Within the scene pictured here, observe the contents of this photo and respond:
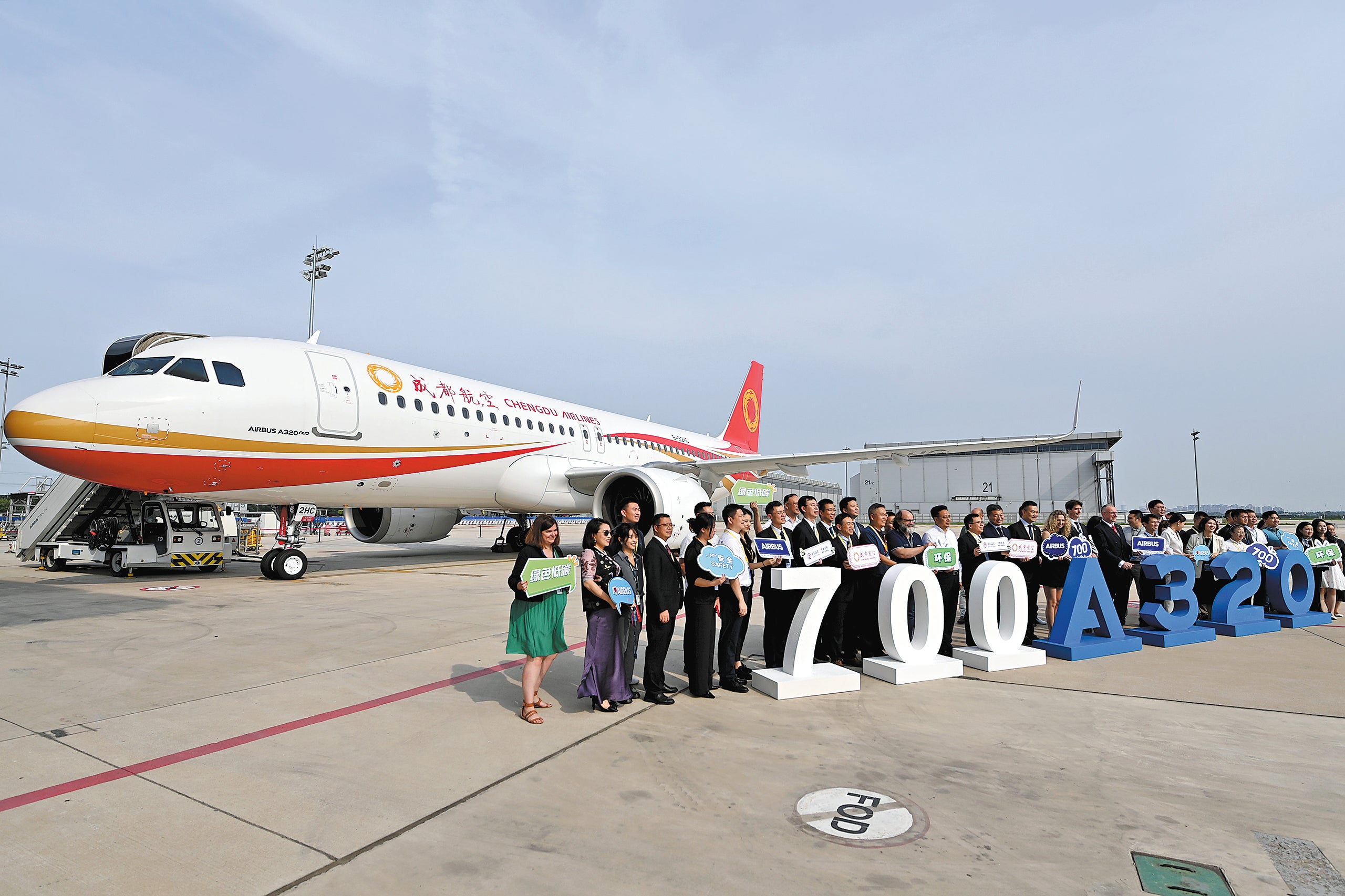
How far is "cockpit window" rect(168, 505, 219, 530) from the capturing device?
12.6 m

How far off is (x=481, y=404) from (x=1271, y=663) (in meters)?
12.2

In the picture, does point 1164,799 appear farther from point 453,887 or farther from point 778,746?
point 453,887

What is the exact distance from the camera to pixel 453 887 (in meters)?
2.44

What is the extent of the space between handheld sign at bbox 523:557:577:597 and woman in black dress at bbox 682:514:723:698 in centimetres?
96

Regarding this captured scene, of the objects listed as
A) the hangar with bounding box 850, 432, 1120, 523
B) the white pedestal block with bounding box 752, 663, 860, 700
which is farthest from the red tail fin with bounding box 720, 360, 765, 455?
the hangar with bounding box 850, 432, 1120, 523

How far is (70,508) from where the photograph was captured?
1351 cm

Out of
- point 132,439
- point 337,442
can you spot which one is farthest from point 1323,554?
point 132,439

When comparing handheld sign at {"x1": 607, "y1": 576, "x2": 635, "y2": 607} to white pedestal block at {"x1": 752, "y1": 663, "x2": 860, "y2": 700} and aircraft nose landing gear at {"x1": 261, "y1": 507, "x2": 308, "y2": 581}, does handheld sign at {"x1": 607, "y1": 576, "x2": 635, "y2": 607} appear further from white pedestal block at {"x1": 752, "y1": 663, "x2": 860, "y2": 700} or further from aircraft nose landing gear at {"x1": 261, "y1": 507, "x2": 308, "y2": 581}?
aircraft nose landing gear at {"x1": 261, "y1": 507, "x2": 308, "y2": 581}

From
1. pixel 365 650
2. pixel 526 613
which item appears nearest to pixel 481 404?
pixel 365 650

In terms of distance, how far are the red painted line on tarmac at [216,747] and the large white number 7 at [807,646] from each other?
7.60 feet

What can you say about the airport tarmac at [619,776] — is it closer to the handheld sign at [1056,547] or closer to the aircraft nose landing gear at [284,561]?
the handheld sign at [1056,547]

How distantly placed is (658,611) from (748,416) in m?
21.1

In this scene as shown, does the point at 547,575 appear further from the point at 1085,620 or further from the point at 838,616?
the point at 1085,620

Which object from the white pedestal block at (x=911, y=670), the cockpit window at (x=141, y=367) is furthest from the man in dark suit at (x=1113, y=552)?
the cockpit window at (x=141, y=367)
